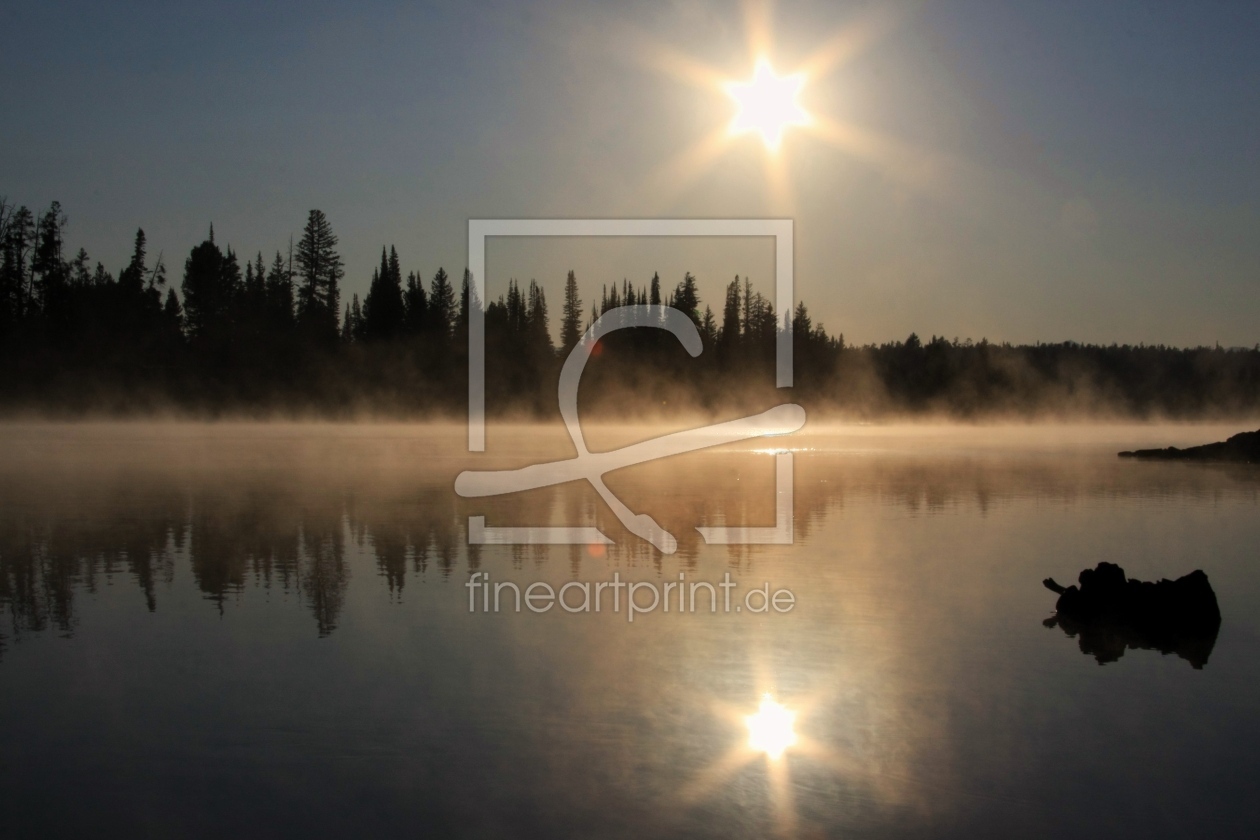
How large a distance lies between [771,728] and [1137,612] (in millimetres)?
6433

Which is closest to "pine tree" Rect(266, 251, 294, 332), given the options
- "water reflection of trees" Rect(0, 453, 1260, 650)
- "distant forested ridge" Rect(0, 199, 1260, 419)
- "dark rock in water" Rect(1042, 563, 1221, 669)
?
"distant forested ridge" Rect(0, 199, 1260, 419)

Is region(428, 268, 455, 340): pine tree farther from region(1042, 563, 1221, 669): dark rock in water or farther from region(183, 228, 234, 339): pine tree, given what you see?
region(1042, 563, 1221, 669): dark rock in water

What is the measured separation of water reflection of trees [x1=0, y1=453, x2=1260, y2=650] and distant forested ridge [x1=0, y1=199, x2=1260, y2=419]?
2945 inches

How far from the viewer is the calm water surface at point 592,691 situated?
8.23 meters

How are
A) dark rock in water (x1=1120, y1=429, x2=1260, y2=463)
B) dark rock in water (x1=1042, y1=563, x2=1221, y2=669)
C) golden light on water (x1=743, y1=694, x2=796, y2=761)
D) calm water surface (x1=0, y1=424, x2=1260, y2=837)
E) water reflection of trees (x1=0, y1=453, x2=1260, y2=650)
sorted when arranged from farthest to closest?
dark rock in water (x1=1120, y1=429, x2=1260, y2=463)
water reflection of trees (x1=0, y1=453, x2=1260, y2=650)
dark rock in water (x1=1042, y1=563, x2=1221, y2=669)
golden light on water (x1=743, y1=694, x2=796, y2=761)
calm water surface (x1=0, y1=424, x2=1260, y2=837)

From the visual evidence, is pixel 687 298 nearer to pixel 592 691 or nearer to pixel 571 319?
pixel 571 319

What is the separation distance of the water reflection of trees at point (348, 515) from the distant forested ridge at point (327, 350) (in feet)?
245

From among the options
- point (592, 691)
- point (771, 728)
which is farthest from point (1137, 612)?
point (592, 691)

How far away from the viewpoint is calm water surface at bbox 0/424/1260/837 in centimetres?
823

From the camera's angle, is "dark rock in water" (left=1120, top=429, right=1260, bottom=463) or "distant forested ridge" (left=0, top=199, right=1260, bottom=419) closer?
"dark rock in water" (left=1120, top=429, right=1260, bottom=463)

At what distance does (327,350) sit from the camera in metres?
122

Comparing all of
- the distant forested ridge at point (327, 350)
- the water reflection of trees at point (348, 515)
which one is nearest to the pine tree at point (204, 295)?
the distant forested ridge at point (327, 350)

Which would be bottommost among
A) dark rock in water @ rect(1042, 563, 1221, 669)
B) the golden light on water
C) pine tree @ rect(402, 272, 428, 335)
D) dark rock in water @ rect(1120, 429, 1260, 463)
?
the golden light on water

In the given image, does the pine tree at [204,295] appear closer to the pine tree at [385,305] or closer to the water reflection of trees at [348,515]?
the pine tree at [385,305]
